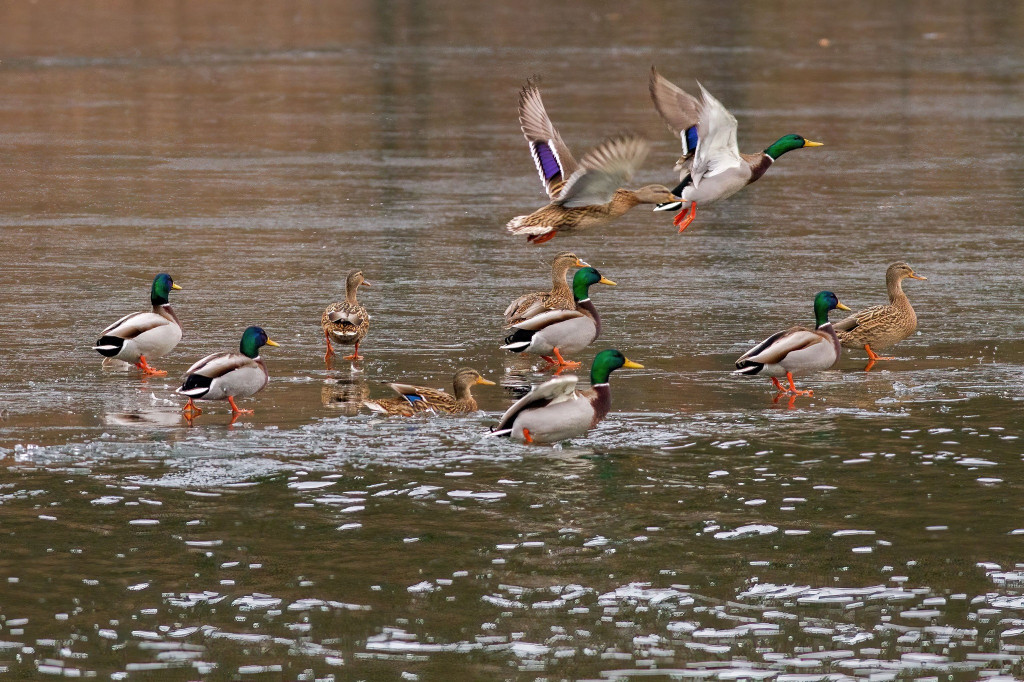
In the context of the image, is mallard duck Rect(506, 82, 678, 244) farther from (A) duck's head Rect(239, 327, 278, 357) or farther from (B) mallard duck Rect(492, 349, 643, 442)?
(B) mallard duck Rect(492, 349, 643, 442)

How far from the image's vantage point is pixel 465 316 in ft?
41.4

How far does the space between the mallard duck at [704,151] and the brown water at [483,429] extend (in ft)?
2.94

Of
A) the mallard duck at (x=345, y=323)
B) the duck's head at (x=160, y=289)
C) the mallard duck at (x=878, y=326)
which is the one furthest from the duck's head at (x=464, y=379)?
the mallard duck at (x=878, y=326)

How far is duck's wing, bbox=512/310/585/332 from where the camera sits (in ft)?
36.1

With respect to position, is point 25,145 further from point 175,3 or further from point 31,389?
point 175,3

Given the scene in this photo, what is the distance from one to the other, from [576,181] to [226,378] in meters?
4.14

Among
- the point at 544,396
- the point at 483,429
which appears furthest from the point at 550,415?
the point at 483,429

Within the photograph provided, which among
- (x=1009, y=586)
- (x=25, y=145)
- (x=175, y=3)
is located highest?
(x=175, y=3)

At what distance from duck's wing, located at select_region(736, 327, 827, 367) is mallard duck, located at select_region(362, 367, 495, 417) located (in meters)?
1.72

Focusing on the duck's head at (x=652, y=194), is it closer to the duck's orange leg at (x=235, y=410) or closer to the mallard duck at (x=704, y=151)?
the mallard duck at (x=704, y=151)

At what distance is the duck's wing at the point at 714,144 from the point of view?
11.9 meters

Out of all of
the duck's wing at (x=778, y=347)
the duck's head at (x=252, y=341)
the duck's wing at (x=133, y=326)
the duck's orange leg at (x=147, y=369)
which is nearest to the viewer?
the duck's head at (x=252, y=341)

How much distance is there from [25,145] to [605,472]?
1571 centimetres

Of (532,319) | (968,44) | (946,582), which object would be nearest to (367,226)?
(532,319)
